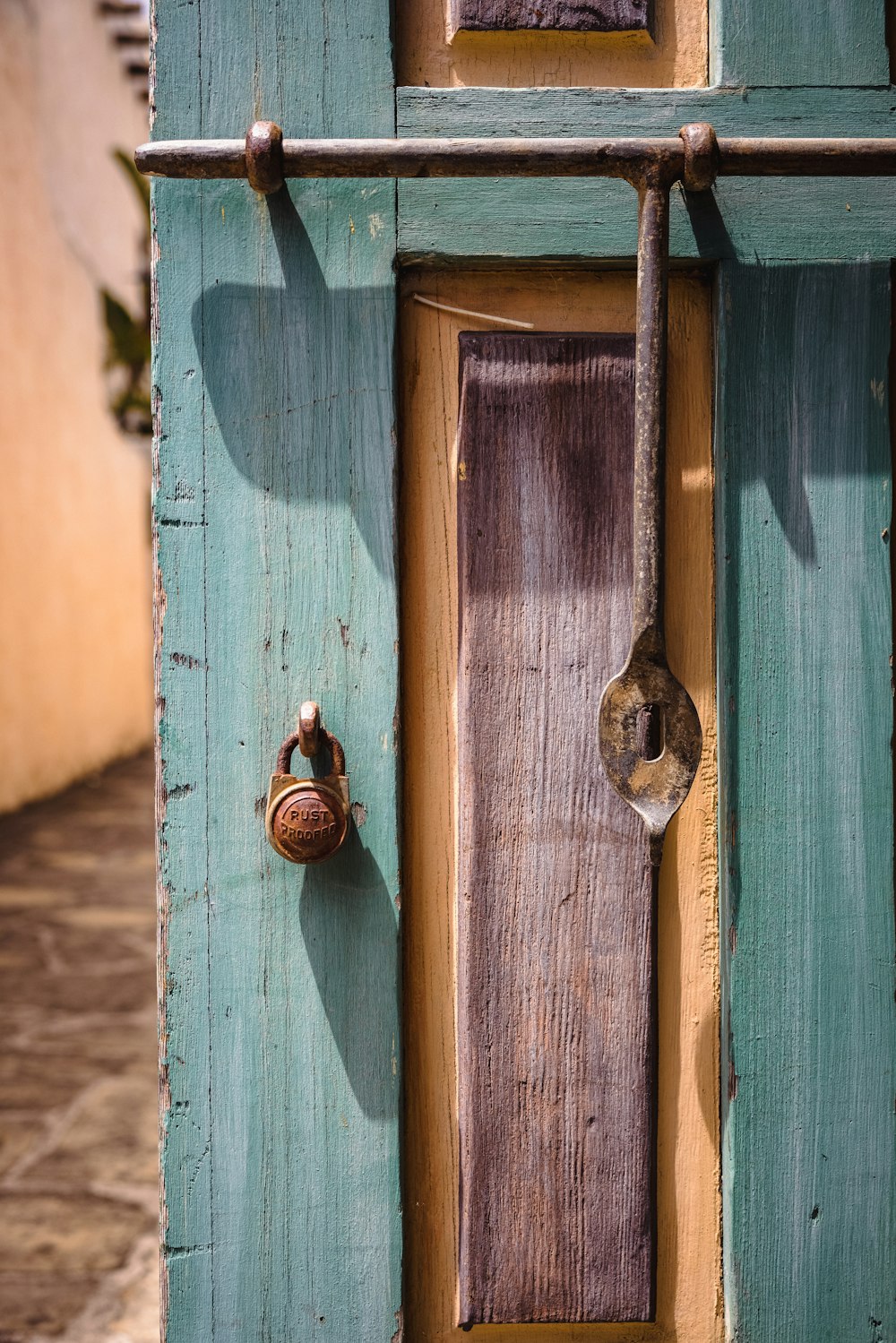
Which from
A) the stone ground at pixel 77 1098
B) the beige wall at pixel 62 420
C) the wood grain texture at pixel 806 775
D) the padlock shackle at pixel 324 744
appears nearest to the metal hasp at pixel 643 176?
the wood grain texture at pixel 806 775

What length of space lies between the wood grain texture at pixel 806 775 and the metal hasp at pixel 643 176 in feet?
0.34

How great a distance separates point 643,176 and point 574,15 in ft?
0.68

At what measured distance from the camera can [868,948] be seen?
A: 2.91 feet

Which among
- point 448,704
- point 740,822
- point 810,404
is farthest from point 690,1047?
point 810,404

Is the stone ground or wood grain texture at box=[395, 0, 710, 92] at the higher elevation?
wood grain texture at box=[395, 0, 710, 92]

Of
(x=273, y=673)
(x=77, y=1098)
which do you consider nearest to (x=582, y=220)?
(x=273, y=673)

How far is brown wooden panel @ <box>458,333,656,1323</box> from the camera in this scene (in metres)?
0.90

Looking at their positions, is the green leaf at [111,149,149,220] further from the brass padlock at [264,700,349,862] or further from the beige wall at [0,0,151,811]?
the brass padlock at [264,700,349,862]

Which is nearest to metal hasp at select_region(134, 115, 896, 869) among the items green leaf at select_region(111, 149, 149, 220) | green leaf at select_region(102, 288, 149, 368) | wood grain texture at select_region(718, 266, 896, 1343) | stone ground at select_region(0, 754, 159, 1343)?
wood grain texture at select_region(718, 266, 896, 1343)

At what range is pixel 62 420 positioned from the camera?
622 cm

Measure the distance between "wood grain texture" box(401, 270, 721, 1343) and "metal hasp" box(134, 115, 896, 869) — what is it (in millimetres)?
110

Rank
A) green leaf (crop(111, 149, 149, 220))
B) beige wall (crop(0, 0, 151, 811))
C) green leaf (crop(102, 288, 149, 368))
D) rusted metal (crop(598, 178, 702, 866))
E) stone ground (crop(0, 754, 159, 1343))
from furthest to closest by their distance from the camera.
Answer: green leaf (crop(102, 288, 149, 368))
beige wall (crop(0, 0, 151, 811))
green leaf (crop(111, 149, 149, 220))
stone ground (crop(0, 754, 159, 1343))
rusted metal (crop(598, 178, 702, 866))

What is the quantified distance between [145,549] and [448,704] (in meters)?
7.71

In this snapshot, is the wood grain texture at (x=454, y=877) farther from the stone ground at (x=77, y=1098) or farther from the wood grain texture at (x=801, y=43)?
the stone ground at (x=77, y=1098)
